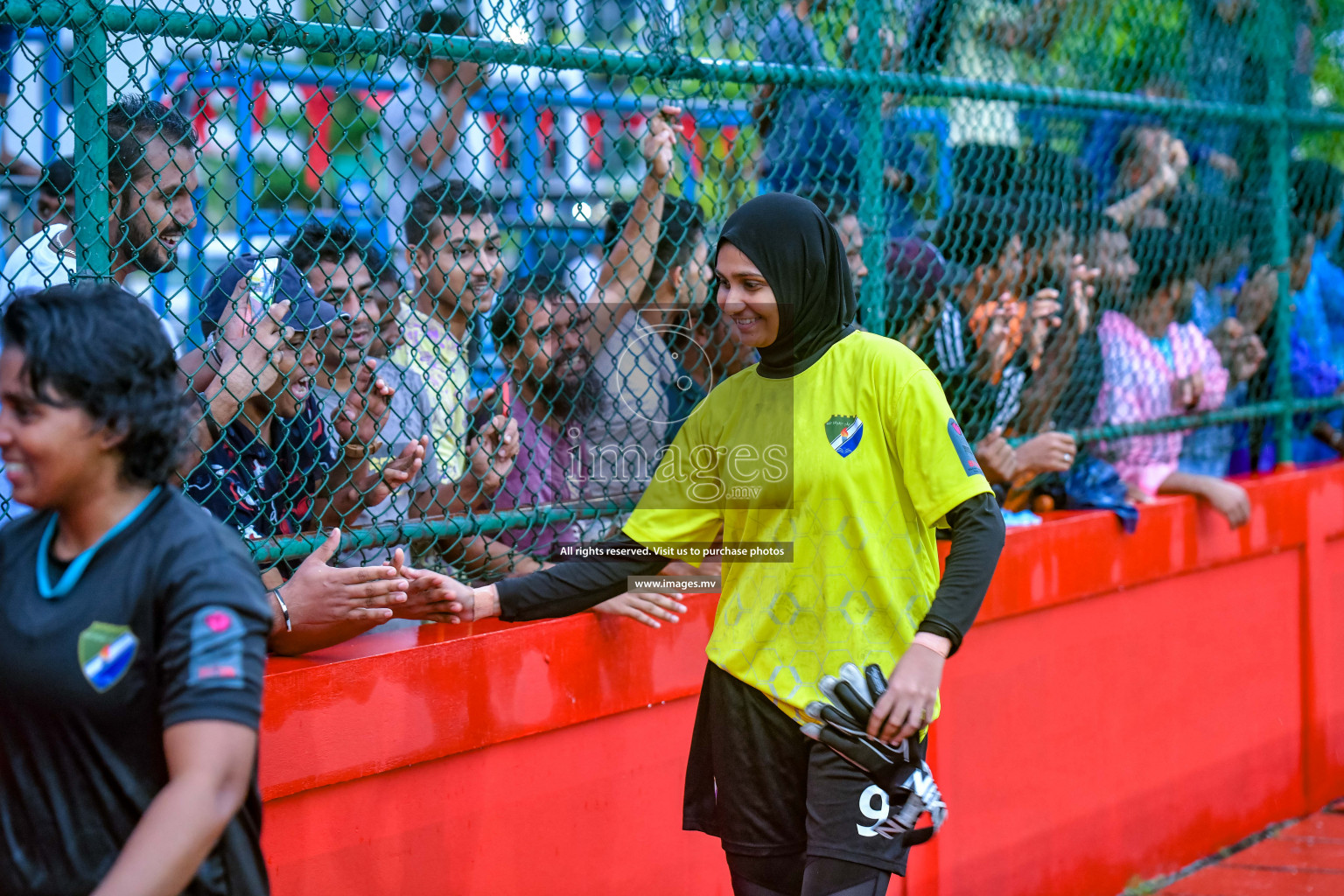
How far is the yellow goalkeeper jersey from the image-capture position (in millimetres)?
2463

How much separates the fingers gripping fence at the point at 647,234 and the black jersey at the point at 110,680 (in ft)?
3.46

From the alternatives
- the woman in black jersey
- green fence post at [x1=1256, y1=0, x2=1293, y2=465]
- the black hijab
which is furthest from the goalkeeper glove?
green fence post at [x1=1256, y1=0, x2=1293, y2=465]

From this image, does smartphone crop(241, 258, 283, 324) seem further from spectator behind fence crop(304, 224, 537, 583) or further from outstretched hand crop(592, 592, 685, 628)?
outstretched hand crop(592, 592, 685, 628)

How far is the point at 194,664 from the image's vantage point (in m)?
1.46

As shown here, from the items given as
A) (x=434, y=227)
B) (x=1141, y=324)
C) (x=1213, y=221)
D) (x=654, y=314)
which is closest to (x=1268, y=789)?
(x=1141, y=324)

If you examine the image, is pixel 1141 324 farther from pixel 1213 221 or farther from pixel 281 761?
pixel 281 761

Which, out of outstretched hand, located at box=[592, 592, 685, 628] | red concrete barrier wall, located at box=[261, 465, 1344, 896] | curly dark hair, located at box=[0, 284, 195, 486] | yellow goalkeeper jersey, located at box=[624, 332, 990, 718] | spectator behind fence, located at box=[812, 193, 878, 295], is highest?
spectator behind fence, located at box=[812, 193, 878, 295]

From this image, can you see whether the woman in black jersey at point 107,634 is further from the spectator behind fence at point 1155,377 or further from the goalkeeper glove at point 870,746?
the spectator behind fence at point 1155,377

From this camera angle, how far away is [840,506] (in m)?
2.52

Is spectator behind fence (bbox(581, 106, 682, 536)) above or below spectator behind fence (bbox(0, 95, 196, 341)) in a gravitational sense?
below

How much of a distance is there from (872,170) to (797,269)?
4.70 ft

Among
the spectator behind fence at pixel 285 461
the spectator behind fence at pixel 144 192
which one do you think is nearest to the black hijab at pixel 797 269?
the spectator behind fence at pixel 285 461

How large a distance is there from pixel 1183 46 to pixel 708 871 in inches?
150

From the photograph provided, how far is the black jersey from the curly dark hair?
94mm
